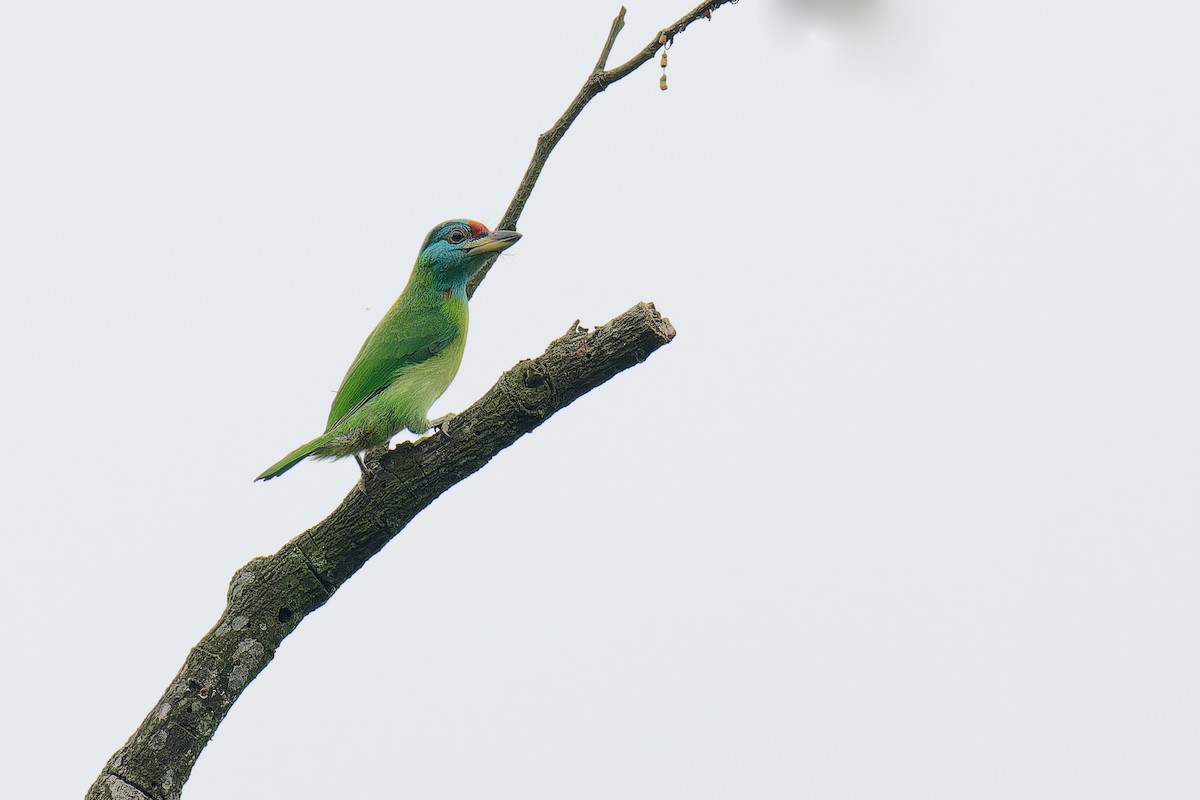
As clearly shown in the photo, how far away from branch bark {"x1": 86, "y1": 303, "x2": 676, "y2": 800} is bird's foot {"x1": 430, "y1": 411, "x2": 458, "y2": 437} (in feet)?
0.08

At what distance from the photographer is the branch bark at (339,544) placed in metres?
4.46

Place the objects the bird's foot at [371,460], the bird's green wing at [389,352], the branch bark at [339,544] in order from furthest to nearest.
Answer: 1. the bird's green wing at [389,352]
2. the bird's foot at [371,460]
3. the branch bark at [339,544]

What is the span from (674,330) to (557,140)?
134cm

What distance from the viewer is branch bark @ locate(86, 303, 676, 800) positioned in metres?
4.46

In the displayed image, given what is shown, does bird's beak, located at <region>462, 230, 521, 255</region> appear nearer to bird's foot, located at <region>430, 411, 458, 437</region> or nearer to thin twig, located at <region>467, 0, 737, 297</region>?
thin twig, located at <region>467, 0, 737, 297</region>

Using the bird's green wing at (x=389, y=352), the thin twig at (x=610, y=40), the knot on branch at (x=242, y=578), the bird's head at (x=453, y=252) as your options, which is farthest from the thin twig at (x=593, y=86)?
the knot on branch at (x=242, y=578)

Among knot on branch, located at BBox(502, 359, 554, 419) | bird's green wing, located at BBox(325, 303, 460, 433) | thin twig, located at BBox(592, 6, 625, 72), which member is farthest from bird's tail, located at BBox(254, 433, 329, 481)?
thin twig, located at BBox(592, 6, 625, 72)

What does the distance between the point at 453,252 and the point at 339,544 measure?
2341 mm

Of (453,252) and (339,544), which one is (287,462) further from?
(453,252)

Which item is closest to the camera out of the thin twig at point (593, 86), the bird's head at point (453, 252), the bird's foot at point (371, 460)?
the thin twig at point (593, 86)

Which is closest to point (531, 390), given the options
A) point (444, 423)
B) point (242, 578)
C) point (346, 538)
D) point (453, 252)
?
A: point (444, 423)

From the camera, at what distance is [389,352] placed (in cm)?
632

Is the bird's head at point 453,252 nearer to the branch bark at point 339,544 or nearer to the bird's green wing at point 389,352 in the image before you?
the bird's green wing at point 389,352

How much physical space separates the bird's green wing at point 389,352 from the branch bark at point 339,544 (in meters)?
1.23
